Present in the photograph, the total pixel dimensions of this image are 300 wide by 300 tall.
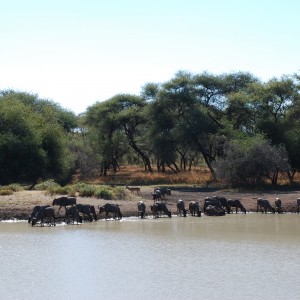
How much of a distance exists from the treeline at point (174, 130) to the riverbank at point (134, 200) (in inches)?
159

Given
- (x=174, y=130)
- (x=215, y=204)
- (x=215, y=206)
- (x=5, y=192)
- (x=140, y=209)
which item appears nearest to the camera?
(x=140, y=209)

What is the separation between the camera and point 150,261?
65.4 feet

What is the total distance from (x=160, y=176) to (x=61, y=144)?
11915 mm

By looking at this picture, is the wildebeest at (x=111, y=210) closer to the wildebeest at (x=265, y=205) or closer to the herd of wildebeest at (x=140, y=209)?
the herd of wildebeest at (x=140, y=209)

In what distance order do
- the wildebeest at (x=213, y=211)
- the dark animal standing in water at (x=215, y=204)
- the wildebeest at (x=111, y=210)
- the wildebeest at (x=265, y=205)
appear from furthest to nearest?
the wildebeest at (x=265, y=205)
the dark animal standing in water at (x=215, y=204)
the wildebeest at (x=213, y=211)
the wildebeest at (x=111, y=210)

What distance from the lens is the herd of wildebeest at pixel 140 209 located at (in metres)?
30.3

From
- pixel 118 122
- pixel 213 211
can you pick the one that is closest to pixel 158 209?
pixel 213 211

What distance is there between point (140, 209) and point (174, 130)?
29.9m

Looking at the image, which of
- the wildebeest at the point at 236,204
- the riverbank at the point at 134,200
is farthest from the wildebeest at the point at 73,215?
the wildebeest at the point at 236,204

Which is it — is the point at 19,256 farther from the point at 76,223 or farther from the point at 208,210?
the point at 208,210

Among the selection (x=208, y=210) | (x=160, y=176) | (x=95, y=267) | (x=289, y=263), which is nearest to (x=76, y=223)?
(x=208, y=210)

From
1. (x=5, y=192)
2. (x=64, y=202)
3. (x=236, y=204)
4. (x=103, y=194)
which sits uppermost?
(x=5, y=192)

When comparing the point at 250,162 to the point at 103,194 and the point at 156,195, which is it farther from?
the point at 103,194

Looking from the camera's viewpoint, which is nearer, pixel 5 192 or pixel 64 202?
pixel 64 202
